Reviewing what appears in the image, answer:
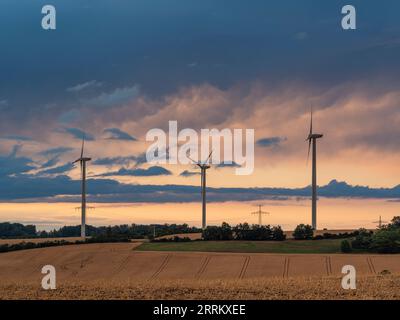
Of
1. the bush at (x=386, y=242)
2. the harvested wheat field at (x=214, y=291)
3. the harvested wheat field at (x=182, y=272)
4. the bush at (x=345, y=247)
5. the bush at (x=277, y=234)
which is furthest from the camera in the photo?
the bush at (x=277, y=234)

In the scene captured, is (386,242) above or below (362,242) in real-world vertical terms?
above

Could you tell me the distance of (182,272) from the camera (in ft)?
309

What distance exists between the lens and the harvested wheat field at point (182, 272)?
38781 mm

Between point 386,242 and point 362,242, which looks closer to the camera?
point 386,242

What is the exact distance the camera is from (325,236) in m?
136

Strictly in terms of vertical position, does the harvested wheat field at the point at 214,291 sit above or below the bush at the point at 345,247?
above

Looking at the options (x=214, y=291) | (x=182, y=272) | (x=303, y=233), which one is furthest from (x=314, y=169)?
(x=214, y=291)

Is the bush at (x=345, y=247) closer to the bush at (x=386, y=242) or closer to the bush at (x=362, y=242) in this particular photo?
the bush at (x=362, y=242)

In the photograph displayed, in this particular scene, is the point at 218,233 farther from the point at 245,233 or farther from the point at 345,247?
the point at 345,247

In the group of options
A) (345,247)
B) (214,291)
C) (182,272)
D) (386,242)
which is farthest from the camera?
(345,247)

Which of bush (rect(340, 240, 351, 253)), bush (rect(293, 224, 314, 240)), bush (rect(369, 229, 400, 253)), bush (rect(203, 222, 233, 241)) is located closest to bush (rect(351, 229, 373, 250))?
bush (rect(369, 229, 400, 253))

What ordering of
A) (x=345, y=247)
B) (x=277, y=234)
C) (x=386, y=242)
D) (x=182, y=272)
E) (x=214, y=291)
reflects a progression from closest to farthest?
(x=214, y=291), (x=182, y=272), (x=386, y=242), (x=345, y=247), (x=277, y=234)

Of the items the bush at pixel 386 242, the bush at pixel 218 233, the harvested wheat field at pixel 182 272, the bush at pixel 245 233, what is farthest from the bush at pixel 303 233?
the harvested wheat field at pixel 182 272

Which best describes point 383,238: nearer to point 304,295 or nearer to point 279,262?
point 279,262
